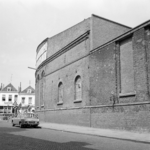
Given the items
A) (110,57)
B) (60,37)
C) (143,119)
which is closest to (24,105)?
(60,37)

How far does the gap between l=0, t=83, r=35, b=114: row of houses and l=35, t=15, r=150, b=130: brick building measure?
2882 centimetres

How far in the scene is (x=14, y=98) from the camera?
5744 cm

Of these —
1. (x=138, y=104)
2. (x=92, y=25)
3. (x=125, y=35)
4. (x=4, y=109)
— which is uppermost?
(x=92, y=25)

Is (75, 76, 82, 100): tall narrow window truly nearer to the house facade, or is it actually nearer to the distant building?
the distant building

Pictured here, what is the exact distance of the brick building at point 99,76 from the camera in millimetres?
15055

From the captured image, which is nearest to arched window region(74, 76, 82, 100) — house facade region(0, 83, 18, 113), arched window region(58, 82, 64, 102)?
arched window region(58, 82, 64, 102)

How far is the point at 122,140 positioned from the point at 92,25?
502 inches

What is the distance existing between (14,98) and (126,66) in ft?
152

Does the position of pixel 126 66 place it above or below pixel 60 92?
above

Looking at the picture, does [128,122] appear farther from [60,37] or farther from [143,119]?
[60,37]

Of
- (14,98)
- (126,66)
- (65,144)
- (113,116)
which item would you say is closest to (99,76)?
(126,66)

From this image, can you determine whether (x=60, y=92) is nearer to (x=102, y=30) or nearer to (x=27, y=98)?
(x=102, y=30)

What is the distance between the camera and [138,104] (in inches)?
577

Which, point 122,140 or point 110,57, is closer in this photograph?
point 122,140
